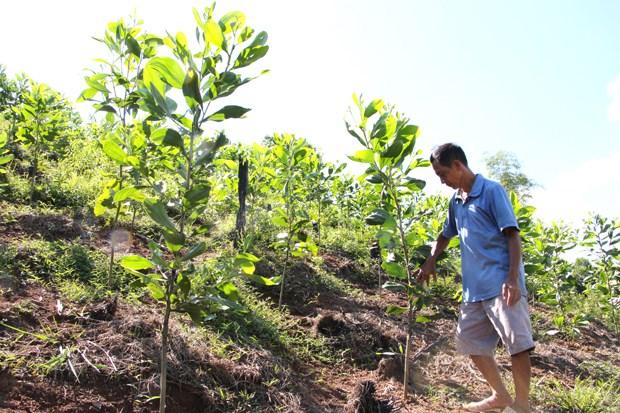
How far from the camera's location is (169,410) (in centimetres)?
256

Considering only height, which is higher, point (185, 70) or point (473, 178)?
point (185, 70)

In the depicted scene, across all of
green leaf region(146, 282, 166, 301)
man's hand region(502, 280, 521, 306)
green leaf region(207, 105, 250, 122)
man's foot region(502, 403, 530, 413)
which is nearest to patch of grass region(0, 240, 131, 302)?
green leaf region(146, 282, 166, 301)

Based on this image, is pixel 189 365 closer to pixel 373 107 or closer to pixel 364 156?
pixel 364 156

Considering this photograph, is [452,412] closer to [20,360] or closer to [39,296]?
[20,360]

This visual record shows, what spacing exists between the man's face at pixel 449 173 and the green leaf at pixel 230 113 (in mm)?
1408

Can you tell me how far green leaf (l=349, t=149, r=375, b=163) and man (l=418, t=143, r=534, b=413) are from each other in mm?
468

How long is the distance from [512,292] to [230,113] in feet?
6.08

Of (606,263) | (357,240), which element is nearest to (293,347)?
(357,240)

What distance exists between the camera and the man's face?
2.96 metres

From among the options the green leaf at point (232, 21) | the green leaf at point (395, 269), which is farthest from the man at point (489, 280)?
the green leaf at point (232, 21)

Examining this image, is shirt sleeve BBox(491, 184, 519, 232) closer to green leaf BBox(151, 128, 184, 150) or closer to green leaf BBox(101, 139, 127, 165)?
green leaf BBox(151, 128, 184, 150)

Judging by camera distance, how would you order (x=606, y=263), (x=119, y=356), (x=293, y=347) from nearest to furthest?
(x=119, y=356), (x=293, y=347), (x=606, y=263)

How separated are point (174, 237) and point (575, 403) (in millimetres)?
3263

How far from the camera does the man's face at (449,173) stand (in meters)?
2.96
